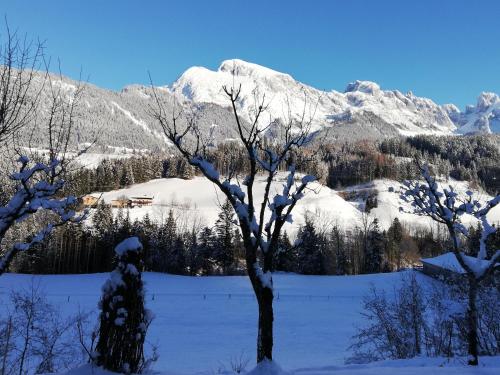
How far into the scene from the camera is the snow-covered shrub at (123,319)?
5.73m

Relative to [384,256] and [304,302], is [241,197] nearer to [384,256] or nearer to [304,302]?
[304,302]

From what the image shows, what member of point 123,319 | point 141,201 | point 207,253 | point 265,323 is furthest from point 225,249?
point 123,319

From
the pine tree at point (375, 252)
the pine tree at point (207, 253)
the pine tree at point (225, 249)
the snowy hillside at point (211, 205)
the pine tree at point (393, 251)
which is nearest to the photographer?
the pine tree at point (225, 249)

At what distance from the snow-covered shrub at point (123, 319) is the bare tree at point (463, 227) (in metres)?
7.50

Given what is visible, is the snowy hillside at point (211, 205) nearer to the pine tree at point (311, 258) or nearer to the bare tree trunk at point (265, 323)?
the pine tree at point (311, 258)

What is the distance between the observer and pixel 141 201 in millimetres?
100250


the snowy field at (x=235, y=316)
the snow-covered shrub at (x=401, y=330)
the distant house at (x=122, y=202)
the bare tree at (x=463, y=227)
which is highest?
the distant house at (x=122, y=202)

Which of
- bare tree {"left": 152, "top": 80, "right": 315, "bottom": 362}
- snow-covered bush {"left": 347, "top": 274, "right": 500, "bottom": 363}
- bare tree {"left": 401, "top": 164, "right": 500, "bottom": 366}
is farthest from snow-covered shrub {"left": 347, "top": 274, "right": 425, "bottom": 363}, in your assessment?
bare tree {"left": 152, "top": 80, "right": 315, "bottom": 362}

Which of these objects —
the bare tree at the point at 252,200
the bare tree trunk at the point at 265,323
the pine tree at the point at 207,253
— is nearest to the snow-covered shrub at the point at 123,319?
the bare tree at the point at 252,200

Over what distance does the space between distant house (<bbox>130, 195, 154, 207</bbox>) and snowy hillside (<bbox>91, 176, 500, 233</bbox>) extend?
58.1 inches

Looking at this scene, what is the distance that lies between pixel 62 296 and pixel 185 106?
37.4 m

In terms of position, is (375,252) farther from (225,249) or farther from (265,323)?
(265,323)

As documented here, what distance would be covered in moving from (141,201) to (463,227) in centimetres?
9578

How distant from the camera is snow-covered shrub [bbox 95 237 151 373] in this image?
573 centimetres
